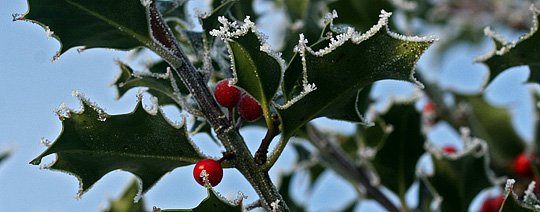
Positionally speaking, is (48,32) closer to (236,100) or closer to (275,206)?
(236,100)

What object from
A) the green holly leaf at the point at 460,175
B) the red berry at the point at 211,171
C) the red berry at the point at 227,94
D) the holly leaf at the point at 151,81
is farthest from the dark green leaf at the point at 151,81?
the green holly leaf at the point at 460,175

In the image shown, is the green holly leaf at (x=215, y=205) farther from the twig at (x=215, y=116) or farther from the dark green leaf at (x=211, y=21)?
the dark green leaf at (x=211, y=21)

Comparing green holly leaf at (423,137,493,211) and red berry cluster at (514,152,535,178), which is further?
red berry cluster at (514,152,535,178)

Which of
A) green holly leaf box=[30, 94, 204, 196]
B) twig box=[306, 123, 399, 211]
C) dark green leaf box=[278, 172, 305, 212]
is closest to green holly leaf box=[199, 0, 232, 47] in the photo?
green holly leaf box=[30, 94, 204, 196]

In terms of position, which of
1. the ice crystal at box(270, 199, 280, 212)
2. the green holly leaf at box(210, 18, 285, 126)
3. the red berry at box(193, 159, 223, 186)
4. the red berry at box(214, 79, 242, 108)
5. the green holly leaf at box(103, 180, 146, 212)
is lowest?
the ice crystal at box(270, 199, 280, 212)

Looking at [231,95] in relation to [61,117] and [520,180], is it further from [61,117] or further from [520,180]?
[520,180]

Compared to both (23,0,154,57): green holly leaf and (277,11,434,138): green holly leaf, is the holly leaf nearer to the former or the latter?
(23,0,154,57): green holly leaf

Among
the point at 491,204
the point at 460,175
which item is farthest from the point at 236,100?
the point at 491,204

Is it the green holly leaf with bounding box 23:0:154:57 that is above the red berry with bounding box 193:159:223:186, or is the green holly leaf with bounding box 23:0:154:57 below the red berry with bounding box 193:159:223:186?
above
